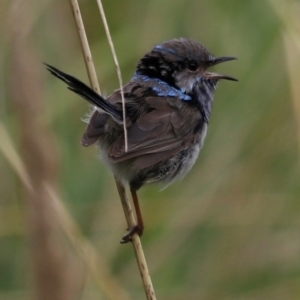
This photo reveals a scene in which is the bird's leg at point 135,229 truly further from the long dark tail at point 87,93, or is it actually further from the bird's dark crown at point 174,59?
the bird's dark crown at point 174,59

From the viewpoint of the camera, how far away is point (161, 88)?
141 inches

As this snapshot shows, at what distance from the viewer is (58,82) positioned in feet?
12.5

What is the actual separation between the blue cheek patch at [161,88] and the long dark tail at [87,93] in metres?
0.57

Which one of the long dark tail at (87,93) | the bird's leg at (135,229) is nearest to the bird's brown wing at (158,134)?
the long dark tail at (87,93)

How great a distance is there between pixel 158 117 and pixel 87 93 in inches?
29.1

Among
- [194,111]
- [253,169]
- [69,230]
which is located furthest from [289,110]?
[69,230]

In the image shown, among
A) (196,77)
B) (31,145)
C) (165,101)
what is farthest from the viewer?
(196,77)

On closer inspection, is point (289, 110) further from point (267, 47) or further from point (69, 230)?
point (69, 230)

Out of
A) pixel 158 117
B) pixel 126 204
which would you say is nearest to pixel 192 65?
pixel 158 117

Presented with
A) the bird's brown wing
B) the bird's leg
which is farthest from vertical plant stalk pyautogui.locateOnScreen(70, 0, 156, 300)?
the bird's brown wing

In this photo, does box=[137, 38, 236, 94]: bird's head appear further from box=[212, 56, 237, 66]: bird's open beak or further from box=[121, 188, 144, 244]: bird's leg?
box=[121, 188, 144, 244]: bird's leg

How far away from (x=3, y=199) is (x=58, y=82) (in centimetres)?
79

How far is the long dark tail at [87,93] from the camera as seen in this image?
245cm

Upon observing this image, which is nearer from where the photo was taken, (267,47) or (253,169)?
(267,47)
